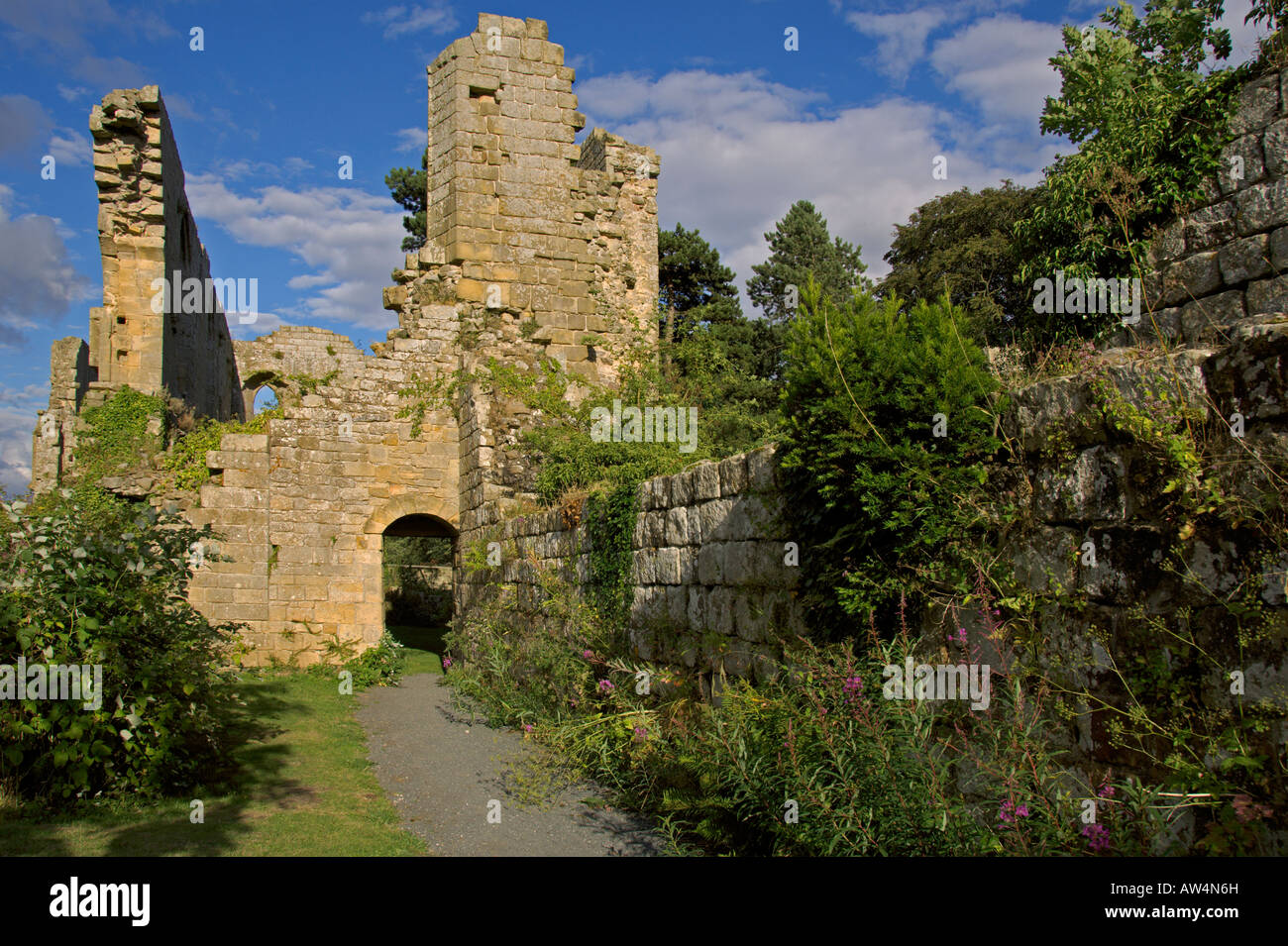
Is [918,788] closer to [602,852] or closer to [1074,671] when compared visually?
[1074,671]

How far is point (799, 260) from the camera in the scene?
112ft

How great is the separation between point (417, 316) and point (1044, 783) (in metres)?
12.0

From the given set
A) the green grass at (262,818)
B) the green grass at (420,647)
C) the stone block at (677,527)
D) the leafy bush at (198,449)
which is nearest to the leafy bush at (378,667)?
the green grass at (420,647)

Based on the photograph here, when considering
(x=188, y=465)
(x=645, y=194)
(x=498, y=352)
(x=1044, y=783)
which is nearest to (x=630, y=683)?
(x=1044, y=783)

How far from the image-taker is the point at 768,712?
4.47 meters

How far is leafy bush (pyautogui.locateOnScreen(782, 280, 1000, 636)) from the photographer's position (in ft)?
12.2

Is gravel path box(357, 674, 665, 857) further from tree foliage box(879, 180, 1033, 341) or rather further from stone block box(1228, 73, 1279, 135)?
tree foliage box(879, 180, 1033, 341)

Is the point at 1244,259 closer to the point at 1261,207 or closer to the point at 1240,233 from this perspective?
the point at 1240,233

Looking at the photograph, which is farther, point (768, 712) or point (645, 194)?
point (645, 194)

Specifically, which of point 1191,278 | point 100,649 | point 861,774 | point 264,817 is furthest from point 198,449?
point 1191,278

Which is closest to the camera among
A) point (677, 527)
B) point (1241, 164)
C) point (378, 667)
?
point (677, 527)

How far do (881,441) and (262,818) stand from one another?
176 inches

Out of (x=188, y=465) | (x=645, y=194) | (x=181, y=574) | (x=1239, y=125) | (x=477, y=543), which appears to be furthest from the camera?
(x=645, y=194)

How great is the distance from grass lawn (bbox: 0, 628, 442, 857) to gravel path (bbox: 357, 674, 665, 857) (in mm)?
223
